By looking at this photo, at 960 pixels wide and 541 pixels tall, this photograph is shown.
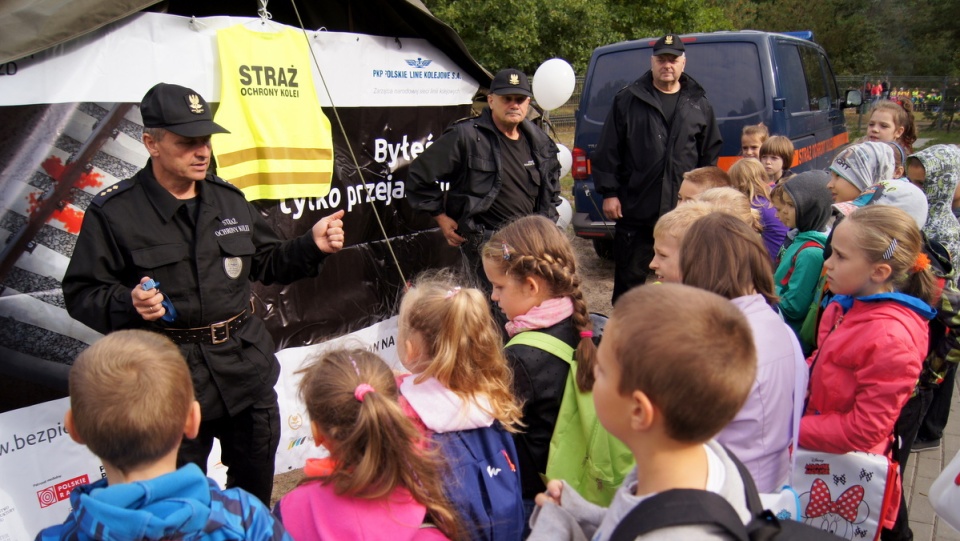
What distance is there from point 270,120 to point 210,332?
4.49 feet

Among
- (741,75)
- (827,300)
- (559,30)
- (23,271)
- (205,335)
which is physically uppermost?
(559,30)

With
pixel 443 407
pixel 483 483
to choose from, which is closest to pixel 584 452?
pixel 483 483

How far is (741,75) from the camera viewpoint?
6195 mm

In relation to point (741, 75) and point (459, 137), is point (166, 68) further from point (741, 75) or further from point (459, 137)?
point (741, 75)

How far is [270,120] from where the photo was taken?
364 centimetres

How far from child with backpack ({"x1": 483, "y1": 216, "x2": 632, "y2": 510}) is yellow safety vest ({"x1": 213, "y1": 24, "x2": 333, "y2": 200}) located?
167 centimetres

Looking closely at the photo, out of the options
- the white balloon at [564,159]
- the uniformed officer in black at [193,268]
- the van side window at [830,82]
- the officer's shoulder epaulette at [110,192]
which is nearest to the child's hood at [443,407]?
the uniformed officer in black at [193,268]

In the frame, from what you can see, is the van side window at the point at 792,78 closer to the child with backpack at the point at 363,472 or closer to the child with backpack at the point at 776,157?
the child with backpack at the point at 776,157

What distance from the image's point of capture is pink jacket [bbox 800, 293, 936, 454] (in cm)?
237

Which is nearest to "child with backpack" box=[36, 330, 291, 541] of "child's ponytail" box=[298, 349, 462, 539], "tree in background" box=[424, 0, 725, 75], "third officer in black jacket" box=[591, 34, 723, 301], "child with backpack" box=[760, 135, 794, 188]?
"child's ponytail" box=[298, 349, 462, 539]

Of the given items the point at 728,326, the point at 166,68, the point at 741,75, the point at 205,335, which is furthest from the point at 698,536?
the point at 741,75

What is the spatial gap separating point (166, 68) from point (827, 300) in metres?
3.18

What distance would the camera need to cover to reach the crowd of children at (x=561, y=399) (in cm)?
130

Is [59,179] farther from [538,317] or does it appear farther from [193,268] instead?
[538,317]
